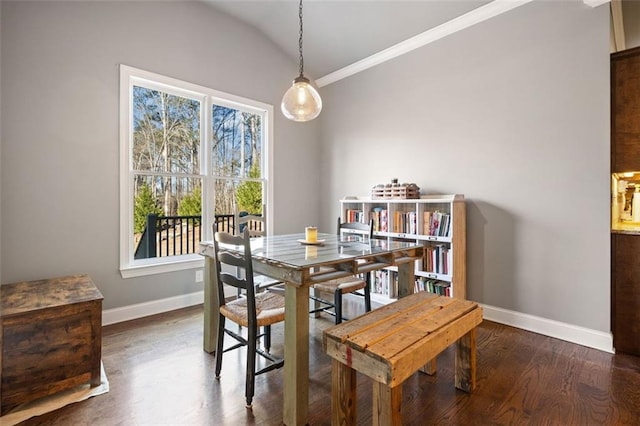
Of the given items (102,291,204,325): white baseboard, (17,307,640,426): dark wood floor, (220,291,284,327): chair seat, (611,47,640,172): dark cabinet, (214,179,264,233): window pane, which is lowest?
(17,307,640,426): dark wood floor

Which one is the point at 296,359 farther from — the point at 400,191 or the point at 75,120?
the point at 75,120

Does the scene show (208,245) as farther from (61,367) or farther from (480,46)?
(480,46)

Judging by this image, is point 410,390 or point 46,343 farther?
point 410,390

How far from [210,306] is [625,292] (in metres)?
3.25

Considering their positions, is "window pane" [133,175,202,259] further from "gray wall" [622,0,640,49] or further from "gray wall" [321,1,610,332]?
"gray wall" [622,0,640,49]

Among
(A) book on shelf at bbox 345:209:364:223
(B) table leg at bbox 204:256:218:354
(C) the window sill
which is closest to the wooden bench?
(B) table leg at bbox 204:256:218:354

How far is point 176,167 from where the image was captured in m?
3.44

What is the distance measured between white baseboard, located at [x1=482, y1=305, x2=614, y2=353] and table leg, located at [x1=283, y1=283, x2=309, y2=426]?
7.45 feet

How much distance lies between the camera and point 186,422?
1.62m

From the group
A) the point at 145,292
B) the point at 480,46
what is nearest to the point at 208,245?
the point at 145,292

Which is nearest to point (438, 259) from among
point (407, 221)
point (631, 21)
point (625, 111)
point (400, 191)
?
point (407, 221)

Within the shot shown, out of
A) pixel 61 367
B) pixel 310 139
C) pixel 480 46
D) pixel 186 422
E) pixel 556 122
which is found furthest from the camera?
pixel 310 139

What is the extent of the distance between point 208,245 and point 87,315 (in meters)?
0.84

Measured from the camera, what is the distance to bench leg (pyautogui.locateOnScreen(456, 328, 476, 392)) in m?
1.89
